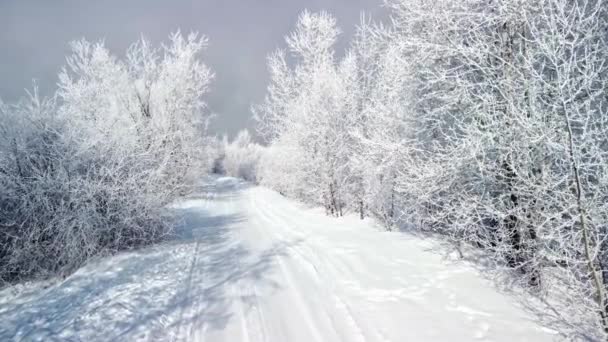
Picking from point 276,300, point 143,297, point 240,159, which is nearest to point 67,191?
point 143,297

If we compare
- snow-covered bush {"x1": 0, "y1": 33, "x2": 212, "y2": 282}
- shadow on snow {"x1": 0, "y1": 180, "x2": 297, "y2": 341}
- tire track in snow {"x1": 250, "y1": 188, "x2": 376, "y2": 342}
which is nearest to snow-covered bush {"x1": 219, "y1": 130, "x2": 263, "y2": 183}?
snow-covered bush {"x1": 0, "y1": 33, "x2": 212, "y2": 282}

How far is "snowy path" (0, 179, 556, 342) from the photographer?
4.24m

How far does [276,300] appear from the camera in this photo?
524 cm

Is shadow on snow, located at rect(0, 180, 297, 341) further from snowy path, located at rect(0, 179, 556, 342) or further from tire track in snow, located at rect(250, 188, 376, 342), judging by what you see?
tire track in snow, located at rect(250, 188, 376, 342)

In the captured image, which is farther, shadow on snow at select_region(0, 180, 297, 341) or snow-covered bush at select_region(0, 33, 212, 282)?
snow-covered bush at select_region(0, 33, 212, 282)

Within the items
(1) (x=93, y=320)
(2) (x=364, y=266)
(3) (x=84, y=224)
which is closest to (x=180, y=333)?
(1) (x=93, y=320)

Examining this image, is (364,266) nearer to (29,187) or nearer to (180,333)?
(180,333)

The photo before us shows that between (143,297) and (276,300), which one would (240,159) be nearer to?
(143,297)

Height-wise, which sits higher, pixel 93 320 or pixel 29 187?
pixel 29 187

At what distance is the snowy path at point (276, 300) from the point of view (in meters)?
4.24

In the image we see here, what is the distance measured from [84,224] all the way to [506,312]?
8.85 m

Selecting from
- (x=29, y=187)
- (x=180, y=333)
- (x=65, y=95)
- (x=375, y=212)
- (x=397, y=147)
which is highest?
(x=65, y=95)

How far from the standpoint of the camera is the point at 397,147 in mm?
6891

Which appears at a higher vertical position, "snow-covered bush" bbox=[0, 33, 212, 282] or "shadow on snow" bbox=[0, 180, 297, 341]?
"snow-covered bush" bbox=[0, 33, 212, 282]
